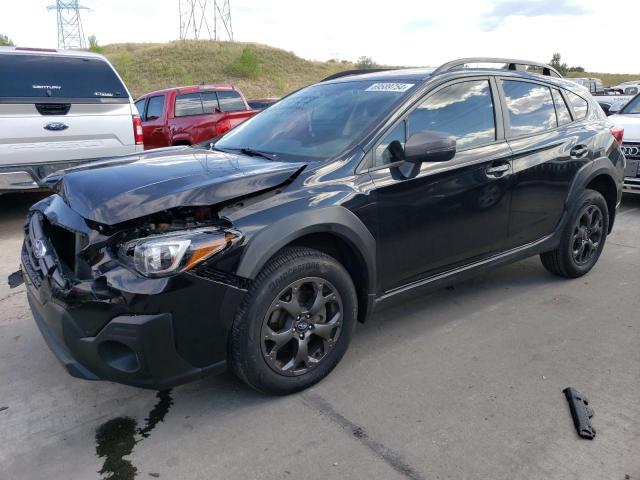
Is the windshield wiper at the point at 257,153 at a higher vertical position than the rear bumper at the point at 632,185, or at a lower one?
higher

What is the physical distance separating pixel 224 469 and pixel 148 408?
70 cm

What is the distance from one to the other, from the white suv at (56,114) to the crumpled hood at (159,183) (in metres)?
3.55

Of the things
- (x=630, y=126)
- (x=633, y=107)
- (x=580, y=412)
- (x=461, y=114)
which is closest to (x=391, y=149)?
(x=461, y=114)

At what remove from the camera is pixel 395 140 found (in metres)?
3.25

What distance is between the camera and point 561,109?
4402 mm

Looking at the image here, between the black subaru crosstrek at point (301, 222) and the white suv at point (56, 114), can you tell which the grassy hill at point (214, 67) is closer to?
the white suv at point (56, 114)

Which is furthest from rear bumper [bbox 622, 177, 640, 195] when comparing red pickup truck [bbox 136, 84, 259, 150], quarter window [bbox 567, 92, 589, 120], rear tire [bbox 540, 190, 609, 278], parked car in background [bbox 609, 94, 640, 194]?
red pickup truck [bbox 136, 84, 259, 150]

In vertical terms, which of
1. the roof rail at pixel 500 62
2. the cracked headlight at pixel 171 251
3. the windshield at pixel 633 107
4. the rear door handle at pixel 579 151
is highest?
the roof rail at pixel 500 62

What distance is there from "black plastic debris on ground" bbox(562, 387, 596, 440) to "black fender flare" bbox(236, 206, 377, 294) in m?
1.18

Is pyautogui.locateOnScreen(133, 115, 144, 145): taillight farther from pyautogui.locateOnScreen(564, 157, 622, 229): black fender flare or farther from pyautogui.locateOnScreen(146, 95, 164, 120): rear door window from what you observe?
pyautogui.locateOnScreen(564, 157, 622, 229): black fender flare

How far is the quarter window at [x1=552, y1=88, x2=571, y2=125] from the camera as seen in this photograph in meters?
4.36

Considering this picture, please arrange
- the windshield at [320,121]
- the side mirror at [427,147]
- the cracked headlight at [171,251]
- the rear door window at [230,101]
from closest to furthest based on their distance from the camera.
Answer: the cracked headlight at [171,251] < the side mirror at [427,147] < the windshield at [320,121] < the rear door window at [230,101]

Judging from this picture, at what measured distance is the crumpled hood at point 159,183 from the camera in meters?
2.50

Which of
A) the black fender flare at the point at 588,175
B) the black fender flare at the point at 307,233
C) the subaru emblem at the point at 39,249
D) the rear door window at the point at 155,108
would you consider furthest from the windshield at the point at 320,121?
the rear door window at the point at 155,108
